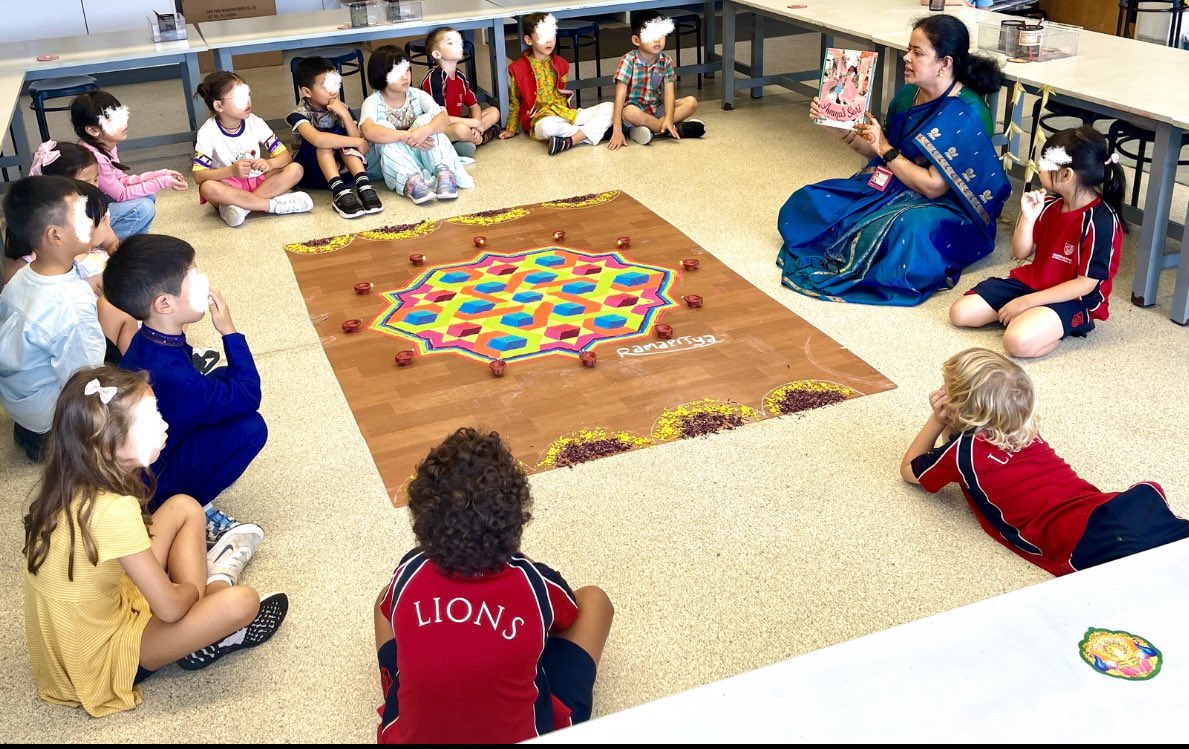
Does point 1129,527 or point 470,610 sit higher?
point 470,610

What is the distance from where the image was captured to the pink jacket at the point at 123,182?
4334 millimetres

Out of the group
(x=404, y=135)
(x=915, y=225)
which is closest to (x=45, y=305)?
(x=404, y=135)

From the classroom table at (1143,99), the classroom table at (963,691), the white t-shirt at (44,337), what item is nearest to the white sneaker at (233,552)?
the white t-shirt at (44,337)

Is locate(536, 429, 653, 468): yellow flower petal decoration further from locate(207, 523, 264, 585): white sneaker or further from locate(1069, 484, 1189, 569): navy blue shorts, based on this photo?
locate(1069, 484, 1189, 569): navy blue shorts

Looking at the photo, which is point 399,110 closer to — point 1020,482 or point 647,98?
point 647,98

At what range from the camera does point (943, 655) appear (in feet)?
4.70

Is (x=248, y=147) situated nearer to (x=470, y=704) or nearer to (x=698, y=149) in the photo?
(x=698, y=149)

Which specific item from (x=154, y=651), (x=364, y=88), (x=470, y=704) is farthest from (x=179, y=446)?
(x=364, y=88)

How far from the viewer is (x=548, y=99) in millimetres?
5961

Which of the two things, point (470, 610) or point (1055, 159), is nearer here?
point (470, 610)

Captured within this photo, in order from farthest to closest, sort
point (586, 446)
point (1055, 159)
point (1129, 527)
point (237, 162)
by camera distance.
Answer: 1. point (237, 162)
2. point (1055, 159)
3. point (586, 446)
4. point (1129, 527)

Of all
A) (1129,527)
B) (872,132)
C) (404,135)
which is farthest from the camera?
(404,135)

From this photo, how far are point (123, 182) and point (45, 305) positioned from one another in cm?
160

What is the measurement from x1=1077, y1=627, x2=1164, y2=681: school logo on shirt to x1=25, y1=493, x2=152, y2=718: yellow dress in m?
1.61
